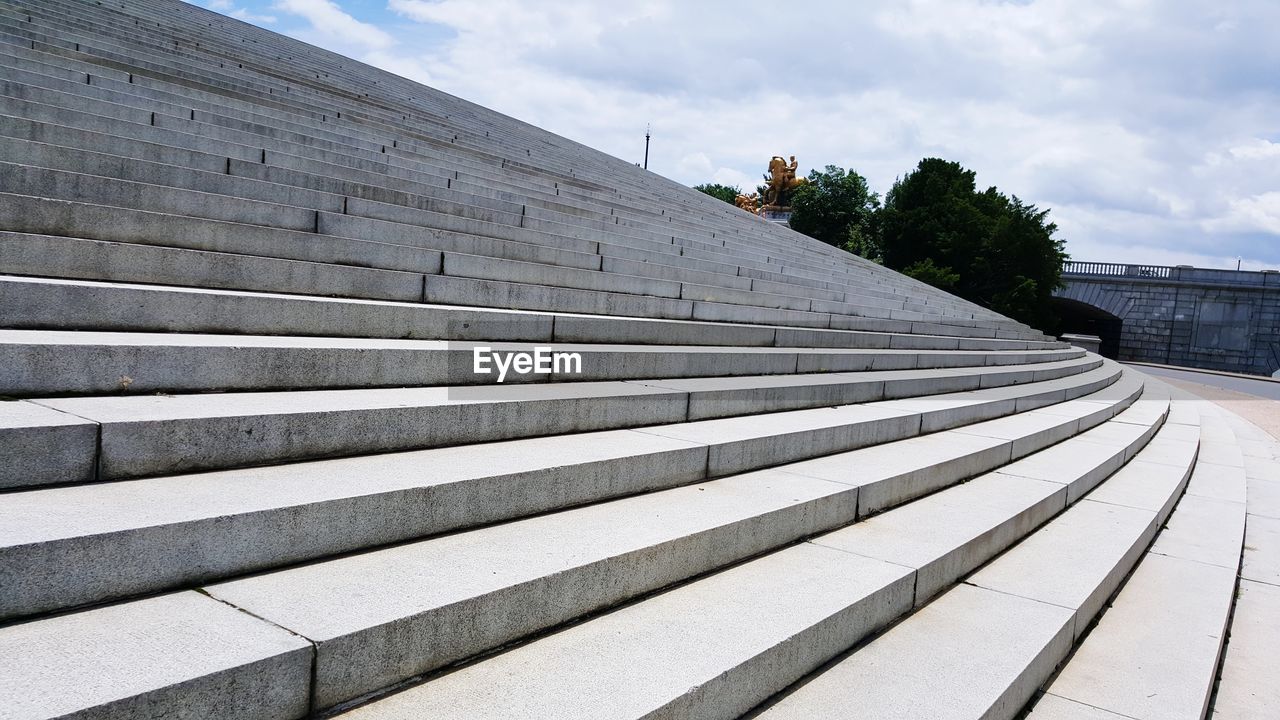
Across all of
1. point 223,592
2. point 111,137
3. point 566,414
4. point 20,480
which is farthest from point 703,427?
point 111,137

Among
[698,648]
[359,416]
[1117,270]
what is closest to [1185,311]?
[1117,270]

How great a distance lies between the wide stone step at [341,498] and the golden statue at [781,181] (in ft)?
280

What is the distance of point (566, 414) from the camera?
392cm

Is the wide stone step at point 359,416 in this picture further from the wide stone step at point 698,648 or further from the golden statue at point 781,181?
the golden statue at point 781,181

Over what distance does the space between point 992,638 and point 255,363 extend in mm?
3215

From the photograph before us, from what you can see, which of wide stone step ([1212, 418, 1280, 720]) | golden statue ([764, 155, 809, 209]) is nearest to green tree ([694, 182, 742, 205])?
golden statue ([764, 155, 809, 209])

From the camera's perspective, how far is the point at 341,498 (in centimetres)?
246

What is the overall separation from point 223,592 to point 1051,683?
327 centimetres

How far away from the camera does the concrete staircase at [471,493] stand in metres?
2.06

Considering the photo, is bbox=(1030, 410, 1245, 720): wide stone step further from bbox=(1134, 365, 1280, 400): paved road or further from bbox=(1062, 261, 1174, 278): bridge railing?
bbox=(1062, 261, 1174, 278): bridge railing

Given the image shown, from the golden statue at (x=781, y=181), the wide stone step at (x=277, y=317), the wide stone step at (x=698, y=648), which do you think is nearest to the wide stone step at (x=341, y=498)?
the wide stone step at (x=698, y=648)

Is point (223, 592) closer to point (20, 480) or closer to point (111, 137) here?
point (20, 480)

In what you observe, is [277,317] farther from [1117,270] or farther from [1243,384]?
[1117,270]

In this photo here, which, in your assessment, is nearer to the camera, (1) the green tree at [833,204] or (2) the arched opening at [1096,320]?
(2) the arched opening at [1096,320]
